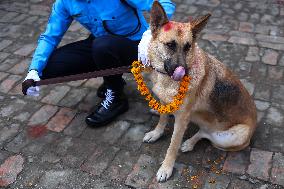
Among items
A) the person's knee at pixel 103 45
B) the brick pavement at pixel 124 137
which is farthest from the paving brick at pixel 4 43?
the person's knee at pixel 103 45

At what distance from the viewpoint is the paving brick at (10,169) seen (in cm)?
397

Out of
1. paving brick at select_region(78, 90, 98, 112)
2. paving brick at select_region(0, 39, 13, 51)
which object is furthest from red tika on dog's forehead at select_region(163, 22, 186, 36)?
paving brick at select_region(0, 39, 13, 51)

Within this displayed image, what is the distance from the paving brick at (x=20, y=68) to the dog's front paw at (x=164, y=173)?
114 inches

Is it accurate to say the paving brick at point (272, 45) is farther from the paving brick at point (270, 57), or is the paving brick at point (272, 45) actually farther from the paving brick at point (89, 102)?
the paving brick at point (89, 102)

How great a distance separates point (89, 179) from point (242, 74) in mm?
2630

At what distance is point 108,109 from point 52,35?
1099 millimetres

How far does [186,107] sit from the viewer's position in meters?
3.62

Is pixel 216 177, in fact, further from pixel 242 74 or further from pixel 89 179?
pixel 242 74

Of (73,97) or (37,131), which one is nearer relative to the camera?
(37,131)

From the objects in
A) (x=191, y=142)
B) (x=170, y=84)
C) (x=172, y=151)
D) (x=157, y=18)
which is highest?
(x=157, y=18)

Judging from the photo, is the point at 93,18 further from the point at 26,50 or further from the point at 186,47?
the point at 26,50

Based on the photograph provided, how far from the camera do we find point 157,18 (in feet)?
11.0

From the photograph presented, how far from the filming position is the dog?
3.30 m

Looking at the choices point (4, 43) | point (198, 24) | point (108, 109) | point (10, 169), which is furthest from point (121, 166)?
point (4, 43)
